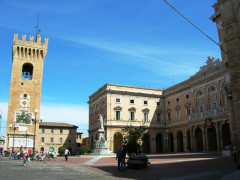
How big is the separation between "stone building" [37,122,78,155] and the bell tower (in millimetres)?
14106

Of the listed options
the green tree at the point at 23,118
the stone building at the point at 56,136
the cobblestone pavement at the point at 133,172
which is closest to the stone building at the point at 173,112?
the stone building at the point at 56,136

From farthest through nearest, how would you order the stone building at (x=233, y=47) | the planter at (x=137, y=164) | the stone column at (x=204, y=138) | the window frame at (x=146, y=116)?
the window frame at (x=146, y=116)
the stone column at (x=204, y=138)
the planter at (x=137, y=164)
the stone building at (x=233, y=47)

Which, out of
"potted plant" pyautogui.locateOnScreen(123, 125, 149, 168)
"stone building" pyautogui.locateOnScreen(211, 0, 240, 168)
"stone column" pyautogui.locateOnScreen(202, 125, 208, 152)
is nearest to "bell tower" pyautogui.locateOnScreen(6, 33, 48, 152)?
"stone column" pyautogui.locateOnScreen(202, 125, 208, 152)

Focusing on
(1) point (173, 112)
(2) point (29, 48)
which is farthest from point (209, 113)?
(2) point (29, 48)

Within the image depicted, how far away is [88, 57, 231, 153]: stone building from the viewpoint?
127 ft

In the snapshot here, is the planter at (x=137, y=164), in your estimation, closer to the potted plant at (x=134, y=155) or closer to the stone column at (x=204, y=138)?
the potted plant at (x=134, y=155)

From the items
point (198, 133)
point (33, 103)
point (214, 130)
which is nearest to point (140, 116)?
point (198, 133)

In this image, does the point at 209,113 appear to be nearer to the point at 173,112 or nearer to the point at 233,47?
the point at 173,112

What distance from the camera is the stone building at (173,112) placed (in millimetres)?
38844

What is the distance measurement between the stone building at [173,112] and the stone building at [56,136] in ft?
32.6

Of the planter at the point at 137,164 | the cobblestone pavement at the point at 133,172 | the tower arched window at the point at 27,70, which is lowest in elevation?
the cobblestone pavement at the point at 133,172

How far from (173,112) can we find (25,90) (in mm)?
29222

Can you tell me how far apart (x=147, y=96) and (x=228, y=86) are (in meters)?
28.7

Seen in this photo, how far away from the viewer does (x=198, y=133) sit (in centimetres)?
4200
